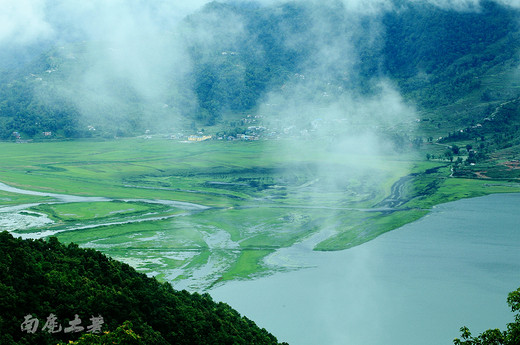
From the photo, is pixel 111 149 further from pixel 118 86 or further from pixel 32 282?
pixel 32 282

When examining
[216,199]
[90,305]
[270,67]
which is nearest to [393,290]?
[90,305]

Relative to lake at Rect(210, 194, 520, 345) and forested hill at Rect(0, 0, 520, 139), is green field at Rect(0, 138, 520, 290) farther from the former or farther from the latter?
forested hill at Rect(0, 0, 520, 139)

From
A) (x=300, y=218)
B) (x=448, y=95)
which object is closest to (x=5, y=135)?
(x=300, y=218)

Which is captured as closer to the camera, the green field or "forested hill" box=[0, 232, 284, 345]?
"forested hill" box=[0, 232, 284, 345]

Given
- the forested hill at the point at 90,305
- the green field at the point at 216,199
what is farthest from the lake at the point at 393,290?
the forested hill at the point at 90,305

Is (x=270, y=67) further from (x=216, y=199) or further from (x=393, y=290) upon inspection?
(x=393, y=290)

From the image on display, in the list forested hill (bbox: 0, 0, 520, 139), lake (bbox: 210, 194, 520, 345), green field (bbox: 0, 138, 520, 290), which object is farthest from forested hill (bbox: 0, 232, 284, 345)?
forested hill (bbox: 0, 0, 520, 139)

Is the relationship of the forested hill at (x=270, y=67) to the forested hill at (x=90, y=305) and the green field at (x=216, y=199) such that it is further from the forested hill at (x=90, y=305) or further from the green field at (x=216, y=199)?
the forested hill at (x=90, y=305)
